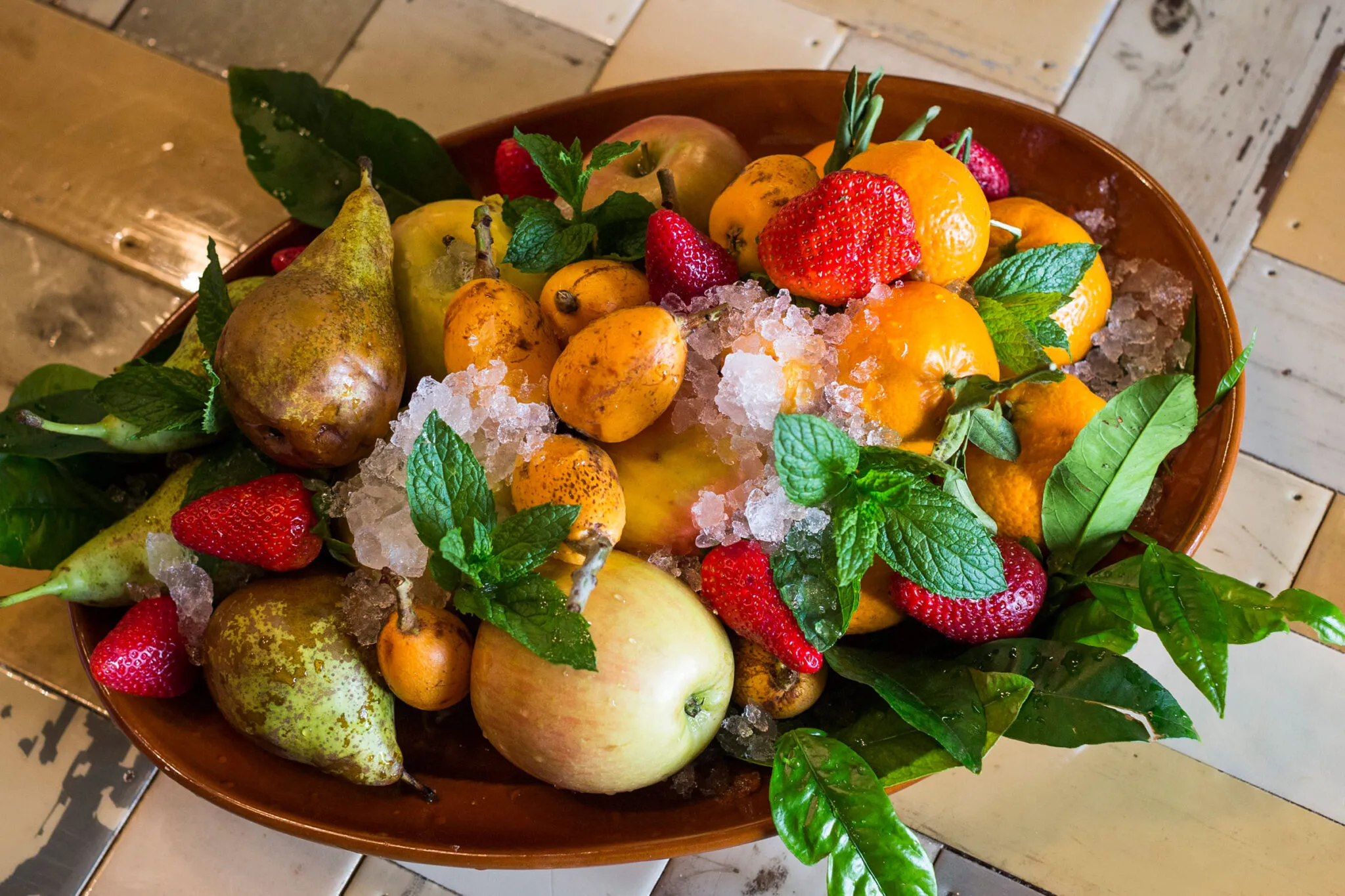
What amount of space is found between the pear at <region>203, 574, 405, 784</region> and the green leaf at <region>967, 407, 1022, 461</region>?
60cm

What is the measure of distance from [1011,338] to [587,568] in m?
0.44

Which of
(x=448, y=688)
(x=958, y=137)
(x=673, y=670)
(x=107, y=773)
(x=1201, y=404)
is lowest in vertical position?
(x=107, y=773)

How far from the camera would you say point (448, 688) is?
87 cm

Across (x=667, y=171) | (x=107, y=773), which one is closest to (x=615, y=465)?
(x=667, y=171)

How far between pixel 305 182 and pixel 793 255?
2.15ft

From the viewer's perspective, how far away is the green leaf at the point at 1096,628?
84 centimetres

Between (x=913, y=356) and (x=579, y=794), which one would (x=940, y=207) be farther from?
(x=579, y=794)

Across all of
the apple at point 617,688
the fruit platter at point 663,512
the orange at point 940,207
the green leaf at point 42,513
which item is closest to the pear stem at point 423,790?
the fruit platter at point 663,512

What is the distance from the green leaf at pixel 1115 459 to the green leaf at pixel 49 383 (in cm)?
108

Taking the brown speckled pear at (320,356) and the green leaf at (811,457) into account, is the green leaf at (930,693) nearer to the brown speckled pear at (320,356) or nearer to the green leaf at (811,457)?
the green leaf at (811,457)

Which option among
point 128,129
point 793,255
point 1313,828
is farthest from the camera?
point 128,129

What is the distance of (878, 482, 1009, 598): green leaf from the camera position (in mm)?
773

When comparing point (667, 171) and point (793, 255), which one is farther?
point (667, 171)

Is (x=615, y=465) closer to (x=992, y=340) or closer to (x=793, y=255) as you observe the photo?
(x=793, y=255)
